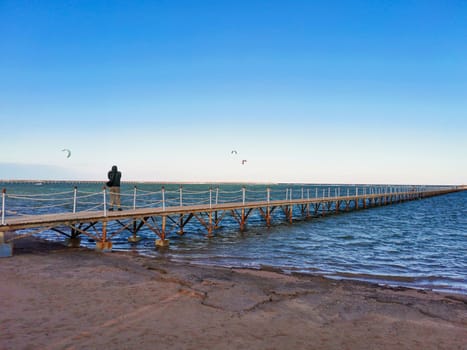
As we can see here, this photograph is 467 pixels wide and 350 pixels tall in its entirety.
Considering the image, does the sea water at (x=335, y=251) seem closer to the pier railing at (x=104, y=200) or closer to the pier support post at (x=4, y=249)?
the pier railing at (x=104, y=200)

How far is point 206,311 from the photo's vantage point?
20.7 feet

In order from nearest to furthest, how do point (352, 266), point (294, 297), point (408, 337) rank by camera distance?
point (408, 337)
point (294, 297)
point (352, 266)

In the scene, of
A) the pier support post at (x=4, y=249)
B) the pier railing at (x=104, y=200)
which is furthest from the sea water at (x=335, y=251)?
the pier support post at (x=4, y=249)

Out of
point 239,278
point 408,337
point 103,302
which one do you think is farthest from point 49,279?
point 408,337

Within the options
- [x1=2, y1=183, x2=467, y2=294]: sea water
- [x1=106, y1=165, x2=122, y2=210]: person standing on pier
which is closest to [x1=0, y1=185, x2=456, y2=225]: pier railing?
[x1=106, y1=165, x2=122, y2=210]: person standing on pier

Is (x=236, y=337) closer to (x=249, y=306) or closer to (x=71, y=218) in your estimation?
(x=249, y=306)

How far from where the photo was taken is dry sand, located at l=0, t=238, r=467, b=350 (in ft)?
16.7

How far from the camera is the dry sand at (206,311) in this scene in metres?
5.09

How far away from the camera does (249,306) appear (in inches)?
265

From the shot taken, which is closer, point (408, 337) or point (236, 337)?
point (236, 337)

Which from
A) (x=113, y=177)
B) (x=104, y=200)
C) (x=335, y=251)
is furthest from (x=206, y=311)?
(x=113, y=177)

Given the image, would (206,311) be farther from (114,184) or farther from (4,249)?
(114,184)

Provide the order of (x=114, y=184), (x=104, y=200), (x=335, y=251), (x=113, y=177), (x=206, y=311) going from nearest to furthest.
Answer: (x=206, y=311) → (x=104, y=200) → (x=335, y=251) → (x=113, y=177) → (x=114, y=184)

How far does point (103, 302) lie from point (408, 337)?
534cm
